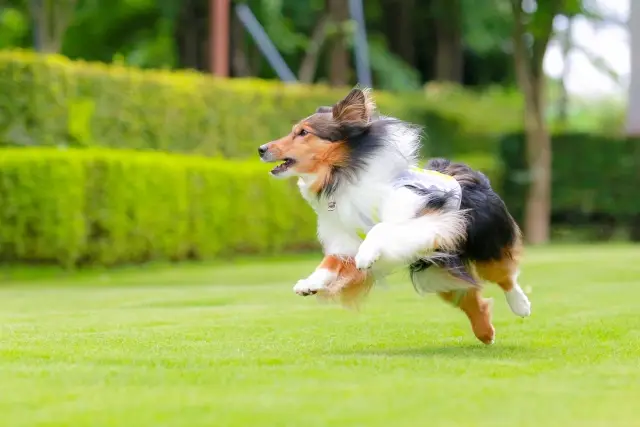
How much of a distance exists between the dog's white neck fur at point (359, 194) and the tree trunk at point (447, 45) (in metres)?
24.9

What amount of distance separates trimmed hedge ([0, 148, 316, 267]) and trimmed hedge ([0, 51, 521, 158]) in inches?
20.7

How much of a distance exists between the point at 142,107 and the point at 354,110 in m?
11.5

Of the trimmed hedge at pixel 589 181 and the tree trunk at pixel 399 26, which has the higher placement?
the tree trunk at pixel 399 26

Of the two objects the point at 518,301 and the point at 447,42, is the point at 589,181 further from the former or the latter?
the point at 518,301

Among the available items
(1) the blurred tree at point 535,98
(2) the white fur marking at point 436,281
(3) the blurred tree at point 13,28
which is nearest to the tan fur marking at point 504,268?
(2) the white fur marking at point 436,281

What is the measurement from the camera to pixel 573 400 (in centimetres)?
485

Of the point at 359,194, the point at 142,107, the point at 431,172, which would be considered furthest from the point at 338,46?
the point at 359,194

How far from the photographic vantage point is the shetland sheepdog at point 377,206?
649cm

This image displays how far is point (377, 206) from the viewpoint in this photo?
21.7 ft

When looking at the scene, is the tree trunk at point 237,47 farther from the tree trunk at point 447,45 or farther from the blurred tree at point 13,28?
the blurred tree at point 13,28

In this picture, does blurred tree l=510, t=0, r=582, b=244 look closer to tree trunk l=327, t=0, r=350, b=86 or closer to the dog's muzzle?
tree trunk l=327, t=0, r=350, b=86

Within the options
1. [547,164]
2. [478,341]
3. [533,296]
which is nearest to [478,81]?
[547,164]

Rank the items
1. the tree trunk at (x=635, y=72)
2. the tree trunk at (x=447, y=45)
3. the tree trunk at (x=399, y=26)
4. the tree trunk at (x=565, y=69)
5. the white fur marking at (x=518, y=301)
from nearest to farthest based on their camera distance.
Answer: the white fur marking at (x=518, y=301) < the tree trunk at (x=635, y=72) < the tree trunk at (x=447, y=45) < the tree trunk at (x=399, y=26) < the tree trunk at (x=565, y=69)

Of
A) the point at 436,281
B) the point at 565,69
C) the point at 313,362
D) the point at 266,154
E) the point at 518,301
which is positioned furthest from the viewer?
the point at 565,69
